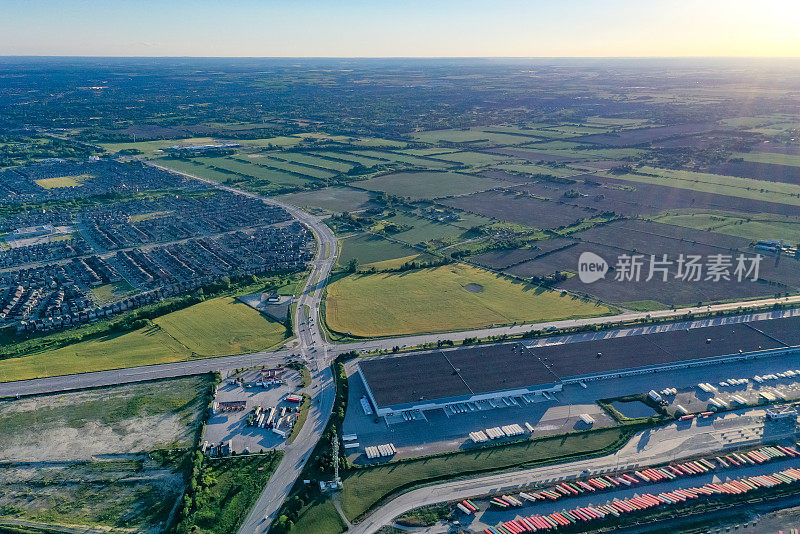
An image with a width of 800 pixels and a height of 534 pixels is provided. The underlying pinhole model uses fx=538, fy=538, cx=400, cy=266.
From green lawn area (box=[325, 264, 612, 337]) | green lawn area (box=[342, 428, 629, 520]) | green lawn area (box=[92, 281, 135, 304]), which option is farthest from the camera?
green lawn area (box=[92, 281, 135, 304])

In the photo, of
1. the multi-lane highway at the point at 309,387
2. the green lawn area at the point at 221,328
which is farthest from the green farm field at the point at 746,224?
the green lawn area at the point at 221,328

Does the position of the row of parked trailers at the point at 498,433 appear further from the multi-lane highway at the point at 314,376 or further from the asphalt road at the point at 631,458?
the multi-lane highway at the point at 314,376

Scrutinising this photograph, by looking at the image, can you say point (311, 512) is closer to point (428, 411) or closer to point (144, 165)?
point (428, 411)

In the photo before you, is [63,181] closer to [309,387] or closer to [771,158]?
[309,387]

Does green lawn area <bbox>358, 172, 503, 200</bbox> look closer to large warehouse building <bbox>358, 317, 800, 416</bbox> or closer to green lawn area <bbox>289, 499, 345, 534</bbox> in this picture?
large warehouse building <bbox>358, 317, 800, 416</bbox>

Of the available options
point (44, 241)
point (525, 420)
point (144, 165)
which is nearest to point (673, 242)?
point (525, 420)

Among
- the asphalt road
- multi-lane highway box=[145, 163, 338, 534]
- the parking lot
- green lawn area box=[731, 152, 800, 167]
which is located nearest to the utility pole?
multi-lane highway box=[145, 163, 338, 534]
